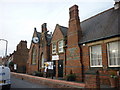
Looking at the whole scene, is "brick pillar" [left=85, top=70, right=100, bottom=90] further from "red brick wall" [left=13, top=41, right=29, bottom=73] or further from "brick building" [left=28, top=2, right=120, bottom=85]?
"red brick wall" [left=13, top=41, right=29, bottom=73]

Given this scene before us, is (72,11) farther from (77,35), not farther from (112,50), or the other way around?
(112,50)

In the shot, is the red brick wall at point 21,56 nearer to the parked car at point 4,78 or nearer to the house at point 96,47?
the house at point 96,47

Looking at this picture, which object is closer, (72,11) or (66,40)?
(72,11)

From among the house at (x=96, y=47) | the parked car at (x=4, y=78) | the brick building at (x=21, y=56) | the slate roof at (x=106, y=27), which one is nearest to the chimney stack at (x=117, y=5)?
the house at (x=96, y=47)

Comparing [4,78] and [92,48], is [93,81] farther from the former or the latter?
[4,78]

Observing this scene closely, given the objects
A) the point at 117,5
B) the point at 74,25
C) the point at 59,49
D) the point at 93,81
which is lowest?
the point at 93,81

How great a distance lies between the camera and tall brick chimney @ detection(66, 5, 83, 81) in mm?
13745

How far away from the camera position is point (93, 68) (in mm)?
12141

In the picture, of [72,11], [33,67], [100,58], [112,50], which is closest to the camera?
[112,50]

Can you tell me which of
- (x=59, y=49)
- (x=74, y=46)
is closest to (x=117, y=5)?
(x=74, y=46)

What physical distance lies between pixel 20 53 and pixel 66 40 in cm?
2534

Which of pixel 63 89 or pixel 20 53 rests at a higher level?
pixel 20 53

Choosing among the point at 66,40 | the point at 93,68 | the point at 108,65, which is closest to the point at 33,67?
the point at 66,40

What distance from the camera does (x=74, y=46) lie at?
14578 millimetres
